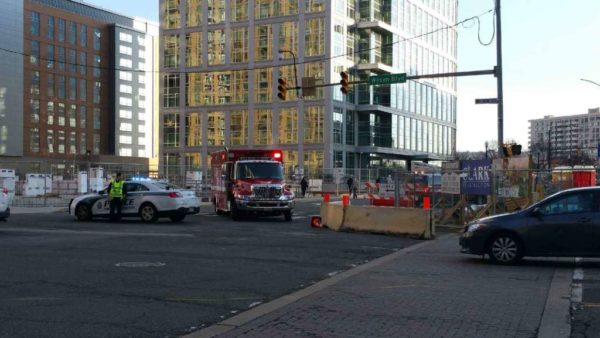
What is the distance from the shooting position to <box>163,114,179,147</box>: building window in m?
72.4

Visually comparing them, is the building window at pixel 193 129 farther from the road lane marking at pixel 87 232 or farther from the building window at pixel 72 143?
the road lane marking at pixel 87 232

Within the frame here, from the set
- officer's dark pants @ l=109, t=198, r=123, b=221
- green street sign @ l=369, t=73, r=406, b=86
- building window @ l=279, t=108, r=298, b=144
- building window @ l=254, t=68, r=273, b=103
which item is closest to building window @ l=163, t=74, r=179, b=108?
building window @ l=254, t=68, r=273, b=103

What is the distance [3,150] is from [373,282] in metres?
103

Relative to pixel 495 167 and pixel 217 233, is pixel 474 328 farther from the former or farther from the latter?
pixel 495 167

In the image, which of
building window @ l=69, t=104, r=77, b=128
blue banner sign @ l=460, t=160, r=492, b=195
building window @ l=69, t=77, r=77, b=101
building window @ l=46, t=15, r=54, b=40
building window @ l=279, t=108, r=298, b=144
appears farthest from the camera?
building window @ l=69, t=104, r=77, b=128

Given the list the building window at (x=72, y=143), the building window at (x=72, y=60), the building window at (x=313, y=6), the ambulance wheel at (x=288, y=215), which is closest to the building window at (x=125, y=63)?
the building window at (x=72, y=60)

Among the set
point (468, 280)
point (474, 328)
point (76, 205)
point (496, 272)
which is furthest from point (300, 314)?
point (76, 205)

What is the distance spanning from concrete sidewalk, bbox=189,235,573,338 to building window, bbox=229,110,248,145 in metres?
56.6

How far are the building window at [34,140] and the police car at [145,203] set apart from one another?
3575 inches

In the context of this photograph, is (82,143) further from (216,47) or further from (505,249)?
(505,249)

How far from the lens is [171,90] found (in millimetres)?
72062

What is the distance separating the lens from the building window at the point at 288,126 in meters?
65.7

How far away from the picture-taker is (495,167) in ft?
70.7

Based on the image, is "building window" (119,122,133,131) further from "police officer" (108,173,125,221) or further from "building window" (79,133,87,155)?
"police officer" (108,173,125,221)
